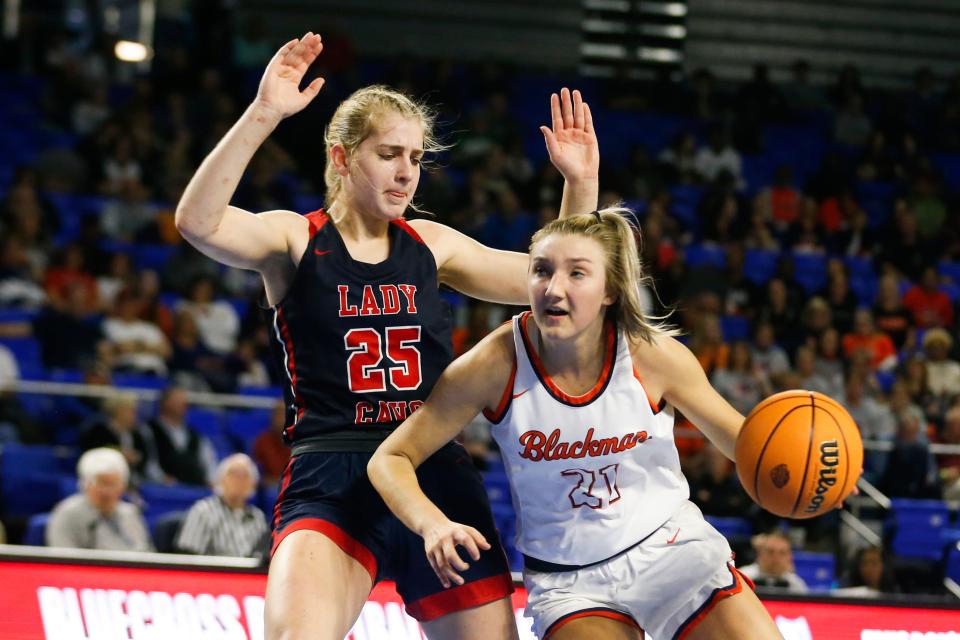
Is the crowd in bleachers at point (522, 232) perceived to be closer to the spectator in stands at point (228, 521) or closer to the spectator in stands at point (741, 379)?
the spectator in stands at point (741, 379)

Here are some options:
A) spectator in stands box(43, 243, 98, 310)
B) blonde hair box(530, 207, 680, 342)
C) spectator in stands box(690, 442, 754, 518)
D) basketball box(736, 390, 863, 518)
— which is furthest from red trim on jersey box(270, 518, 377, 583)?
spectator in stands box(43, 243, 98, 310)

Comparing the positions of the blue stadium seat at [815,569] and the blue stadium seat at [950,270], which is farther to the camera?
the blue stadium seat at [950,270]

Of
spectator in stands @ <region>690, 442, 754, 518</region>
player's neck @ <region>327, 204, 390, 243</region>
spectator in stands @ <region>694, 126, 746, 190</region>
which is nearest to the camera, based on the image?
player's neck @ <region>327, 204, 390, 243</region>

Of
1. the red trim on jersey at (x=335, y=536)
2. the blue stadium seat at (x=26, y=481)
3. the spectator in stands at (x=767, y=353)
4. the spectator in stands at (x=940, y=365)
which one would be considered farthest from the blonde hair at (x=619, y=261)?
the spectator in stands at (x=940, y=365)

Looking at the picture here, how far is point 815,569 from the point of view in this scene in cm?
770

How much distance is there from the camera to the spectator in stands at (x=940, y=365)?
33.1 feet

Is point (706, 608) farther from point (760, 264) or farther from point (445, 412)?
point (760, 264)

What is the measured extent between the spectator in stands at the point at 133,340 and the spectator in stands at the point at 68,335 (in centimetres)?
12

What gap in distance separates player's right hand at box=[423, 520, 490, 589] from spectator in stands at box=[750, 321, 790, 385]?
7.22 meters

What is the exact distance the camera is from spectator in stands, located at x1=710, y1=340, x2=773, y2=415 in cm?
924

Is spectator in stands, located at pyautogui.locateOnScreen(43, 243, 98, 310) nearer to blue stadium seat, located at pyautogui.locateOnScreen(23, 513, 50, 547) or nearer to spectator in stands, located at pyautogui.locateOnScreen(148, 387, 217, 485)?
spectator in stands, located at pyautogui.locateOnScreen(148, 387, 217, 485)

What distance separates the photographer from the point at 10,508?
7.87 metres

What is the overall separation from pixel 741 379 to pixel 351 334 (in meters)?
6.39

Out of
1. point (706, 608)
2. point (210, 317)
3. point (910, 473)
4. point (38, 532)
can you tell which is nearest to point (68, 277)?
point (210, 317)
